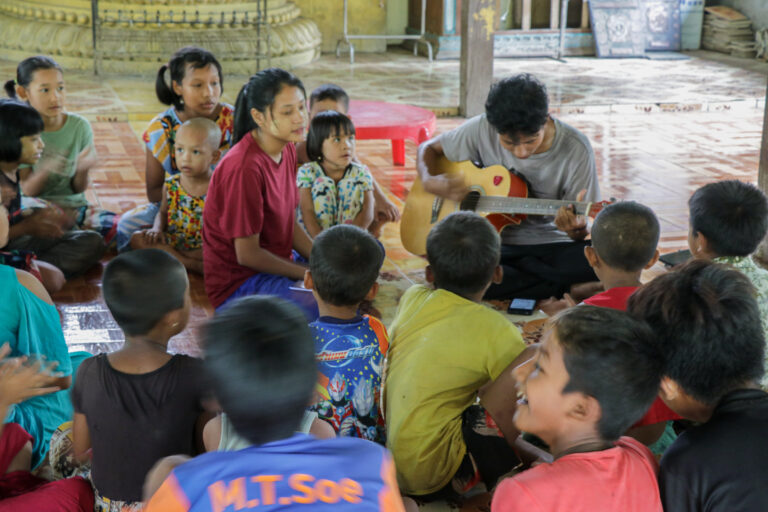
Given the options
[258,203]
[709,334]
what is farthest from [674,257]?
[709,334]

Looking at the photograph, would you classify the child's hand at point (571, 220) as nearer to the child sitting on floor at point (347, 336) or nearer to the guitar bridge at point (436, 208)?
the guitar bridge at point (436, 208)

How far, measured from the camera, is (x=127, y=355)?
1948mm

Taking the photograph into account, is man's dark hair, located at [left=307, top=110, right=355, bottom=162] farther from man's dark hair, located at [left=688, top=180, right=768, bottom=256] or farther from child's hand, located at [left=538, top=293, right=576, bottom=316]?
man's dark hair, located at [left=688, top=180, right=768, bottom=256]

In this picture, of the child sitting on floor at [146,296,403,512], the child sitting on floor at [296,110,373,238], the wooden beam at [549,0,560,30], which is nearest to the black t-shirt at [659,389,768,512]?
the child sitting on floor at [146,296,403,512]

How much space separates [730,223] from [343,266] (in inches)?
44.2

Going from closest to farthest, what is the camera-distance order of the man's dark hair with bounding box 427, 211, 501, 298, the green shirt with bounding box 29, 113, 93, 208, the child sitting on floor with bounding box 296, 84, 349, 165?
the man's dark hair with bounding box 427, 211, 501, 298 < the green shirt with bounding box 29, 113, 93, 208 < the child sitting on floor with bounding box 296, 84, 349, 165

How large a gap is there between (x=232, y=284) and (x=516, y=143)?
4.01ft

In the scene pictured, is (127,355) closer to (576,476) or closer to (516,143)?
(576,476)

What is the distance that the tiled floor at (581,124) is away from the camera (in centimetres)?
405

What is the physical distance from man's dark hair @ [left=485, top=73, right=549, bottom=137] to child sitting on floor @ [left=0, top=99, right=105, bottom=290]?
1809 millimetres

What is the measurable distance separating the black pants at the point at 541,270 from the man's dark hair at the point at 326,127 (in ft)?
2.86

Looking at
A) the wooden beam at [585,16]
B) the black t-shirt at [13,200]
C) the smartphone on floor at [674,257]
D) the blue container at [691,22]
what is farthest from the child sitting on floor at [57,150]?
the blue container at [691,22]

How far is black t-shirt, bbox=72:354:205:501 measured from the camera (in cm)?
192

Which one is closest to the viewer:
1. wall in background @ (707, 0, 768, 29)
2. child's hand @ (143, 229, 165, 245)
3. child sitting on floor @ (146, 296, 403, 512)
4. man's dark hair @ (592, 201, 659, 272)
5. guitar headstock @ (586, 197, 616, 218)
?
child sitting on floor @ (146, 296, 403, 512)
